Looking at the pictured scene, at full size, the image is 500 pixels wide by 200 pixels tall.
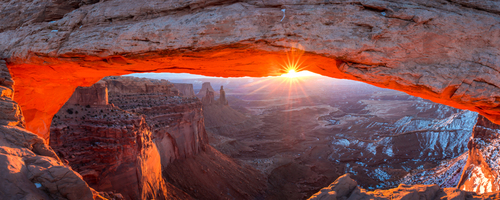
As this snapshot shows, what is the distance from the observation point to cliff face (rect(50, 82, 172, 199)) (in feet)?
33.4

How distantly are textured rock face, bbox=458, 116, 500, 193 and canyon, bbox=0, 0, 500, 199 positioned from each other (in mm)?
5398

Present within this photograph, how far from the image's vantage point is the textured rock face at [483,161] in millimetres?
8347

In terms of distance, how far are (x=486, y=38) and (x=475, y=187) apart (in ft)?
28.0

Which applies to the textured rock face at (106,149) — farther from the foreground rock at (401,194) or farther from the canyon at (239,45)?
the foreground rock at (401,194)

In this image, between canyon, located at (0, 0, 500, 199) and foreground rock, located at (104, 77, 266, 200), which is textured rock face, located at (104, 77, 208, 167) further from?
canyon, located at (0, 0, 500, 199)

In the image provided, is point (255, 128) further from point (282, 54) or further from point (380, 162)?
point (282, 54)

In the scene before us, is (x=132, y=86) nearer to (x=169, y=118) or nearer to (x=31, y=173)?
(x=169, y=118)

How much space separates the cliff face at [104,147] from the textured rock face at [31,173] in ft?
25.0

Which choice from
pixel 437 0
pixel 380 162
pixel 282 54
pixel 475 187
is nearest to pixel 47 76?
pixel 282 54

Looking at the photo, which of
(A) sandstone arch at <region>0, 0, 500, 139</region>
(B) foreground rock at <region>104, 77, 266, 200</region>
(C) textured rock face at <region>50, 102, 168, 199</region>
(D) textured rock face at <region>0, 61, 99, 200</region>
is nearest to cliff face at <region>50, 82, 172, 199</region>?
(C) textured rock face at <region>50, 102, 168, 199</region>

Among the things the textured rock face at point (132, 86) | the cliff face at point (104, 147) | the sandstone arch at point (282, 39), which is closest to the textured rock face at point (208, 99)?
Answer: the textured rock face at point (132, 86)

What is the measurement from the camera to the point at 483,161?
9.51 meters

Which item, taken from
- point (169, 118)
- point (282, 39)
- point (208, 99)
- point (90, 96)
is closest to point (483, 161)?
point (282, 39)

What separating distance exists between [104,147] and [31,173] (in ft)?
29.2
